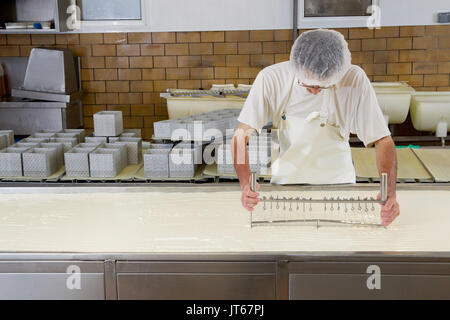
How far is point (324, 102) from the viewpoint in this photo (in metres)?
2.18

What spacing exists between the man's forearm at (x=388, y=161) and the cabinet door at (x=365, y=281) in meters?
0.39

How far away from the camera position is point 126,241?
1.83 meters

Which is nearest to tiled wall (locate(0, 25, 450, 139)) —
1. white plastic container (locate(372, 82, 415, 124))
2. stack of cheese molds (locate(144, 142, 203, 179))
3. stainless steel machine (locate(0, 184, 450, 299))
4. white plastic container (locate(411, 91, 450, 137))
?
white plastic container (locate(411, 91, 450, 137))

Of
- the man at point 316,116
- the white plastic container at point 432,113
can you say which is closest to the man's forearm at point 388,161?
the man at point 316,116

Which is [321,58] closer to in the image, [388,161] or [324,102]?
[324,102]

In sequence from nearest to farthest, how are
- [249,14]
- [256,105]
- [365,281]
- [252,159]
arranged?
[365,281], [256,105], [252,159], [249,14]

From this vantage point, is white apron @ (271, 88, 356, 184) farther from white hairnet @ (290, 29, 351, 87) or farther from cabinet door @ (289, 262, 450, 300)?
cabinet door @ (289, 262, 450, 300)

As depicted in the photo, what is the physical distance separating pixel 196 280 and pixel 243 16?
3569mm

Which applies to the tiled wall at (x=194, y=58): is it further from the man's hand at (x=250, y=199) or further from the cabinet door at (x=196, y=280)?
the cabinet door at (x=196, y=280)

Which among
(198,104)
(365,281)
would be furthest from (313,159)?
(198,104)

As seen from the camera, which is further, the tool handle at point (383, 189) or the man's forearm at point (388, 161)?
the man's forearm at point (388, 161)

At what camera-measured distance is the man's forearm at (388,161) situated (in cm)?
200
